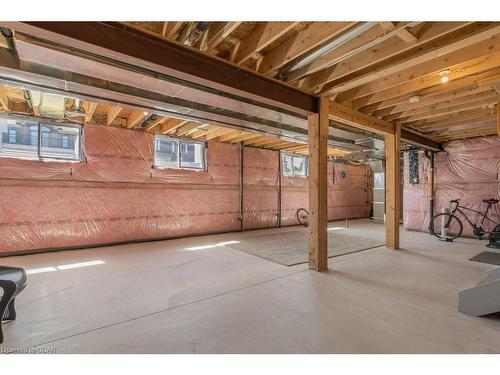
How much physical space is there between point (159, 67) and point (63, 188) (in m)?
3.56

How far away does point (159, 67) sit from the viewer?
206cm

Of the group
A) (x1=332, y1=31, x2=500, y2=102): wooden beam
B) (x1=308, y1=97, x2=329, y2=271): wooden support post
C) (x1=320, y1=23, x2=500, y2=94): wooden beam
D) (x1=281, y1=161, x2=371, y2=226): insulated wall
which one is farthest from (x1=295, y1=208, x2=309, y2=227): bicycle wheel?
(x1=320, y1=23, x2=500, y2=94): wooden beam

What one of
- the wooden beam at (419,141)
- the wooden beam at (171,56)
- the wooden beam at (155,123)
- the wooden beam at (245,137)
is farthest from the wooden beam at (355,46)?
the wooden beam at (419,141)

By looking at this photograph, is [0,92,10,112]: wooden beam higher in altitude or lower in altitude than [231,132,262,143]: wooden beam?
higher

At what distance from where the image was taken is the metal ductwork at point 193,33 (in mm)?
1983

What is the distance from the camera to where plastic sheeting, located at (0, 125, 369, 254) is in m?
4.04

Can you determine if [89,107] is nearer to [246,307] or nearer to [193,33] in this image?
[193,33]

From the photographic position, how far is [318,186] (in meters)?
3.21

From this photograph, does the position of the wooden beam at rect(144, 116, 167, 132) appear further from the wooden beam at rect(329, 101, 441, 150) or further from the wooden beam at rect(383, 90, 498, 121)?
the wooden beam at rect(383, 90, 498, 121)

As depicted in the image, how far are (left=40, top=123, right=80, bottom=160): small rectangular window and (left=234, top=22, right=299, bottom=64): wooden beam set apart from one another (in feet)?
12.3

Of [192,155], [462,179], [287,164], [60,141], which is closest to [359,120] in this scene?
[192,155]

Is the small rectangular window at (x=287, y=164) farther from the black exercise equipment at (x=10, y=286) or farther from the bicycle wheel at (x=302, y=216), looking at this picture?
the black exercise equipment at (x=10, y=286)
